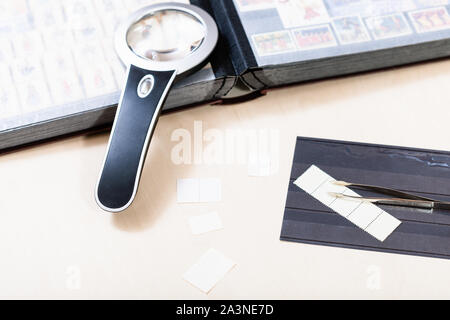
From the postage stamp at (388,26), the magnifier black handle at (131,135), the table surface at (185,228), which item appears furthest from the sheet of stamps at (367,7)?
the magnifier black handle at (131,135)

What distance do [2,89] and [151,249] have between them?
224 millimetres

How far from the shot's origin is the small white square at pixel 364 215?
0.49m

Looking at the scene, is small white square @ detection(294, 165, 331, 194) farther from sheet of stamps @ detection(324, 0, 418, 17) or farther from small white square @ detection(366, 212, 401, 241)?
sheet of stamps @ detection(324, 0, 418, 17)

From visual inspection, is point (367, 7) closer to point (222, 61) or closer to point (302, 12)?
point (302, 12)

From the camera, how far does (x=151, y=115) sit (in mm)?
498

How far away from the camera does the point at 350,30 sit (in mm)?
583

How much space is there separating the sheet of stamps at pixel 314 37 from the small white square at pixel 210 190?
0.17 m

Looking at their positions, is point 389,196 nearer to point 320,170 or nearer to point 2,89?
point 320,170

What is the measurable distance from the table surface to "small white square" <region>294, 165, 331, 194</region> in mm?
16

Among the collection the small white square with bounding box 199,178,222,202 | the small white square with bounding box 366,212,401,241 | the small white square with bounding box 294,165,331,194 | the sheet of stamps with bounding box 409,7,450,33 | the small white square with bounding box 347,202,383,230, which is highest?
the sheet of stamps with bounding box 409,7,450,33

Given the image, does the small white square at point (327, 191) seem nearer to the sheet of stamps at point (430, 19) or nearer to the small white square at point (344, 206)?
the small white square at point (344, 206)

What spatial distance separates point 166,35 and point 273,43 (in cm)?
11

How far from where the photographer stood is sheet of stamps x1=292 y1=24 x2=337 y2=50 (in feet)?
1.86

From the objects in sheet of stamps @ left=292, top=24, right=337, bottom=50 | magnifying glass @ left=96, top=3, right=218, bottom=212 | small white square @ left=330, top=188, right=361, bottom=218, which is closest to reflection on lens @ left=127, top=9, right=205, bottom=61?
magnifying glass @ left=96, top=3, right=218, bottom=212
